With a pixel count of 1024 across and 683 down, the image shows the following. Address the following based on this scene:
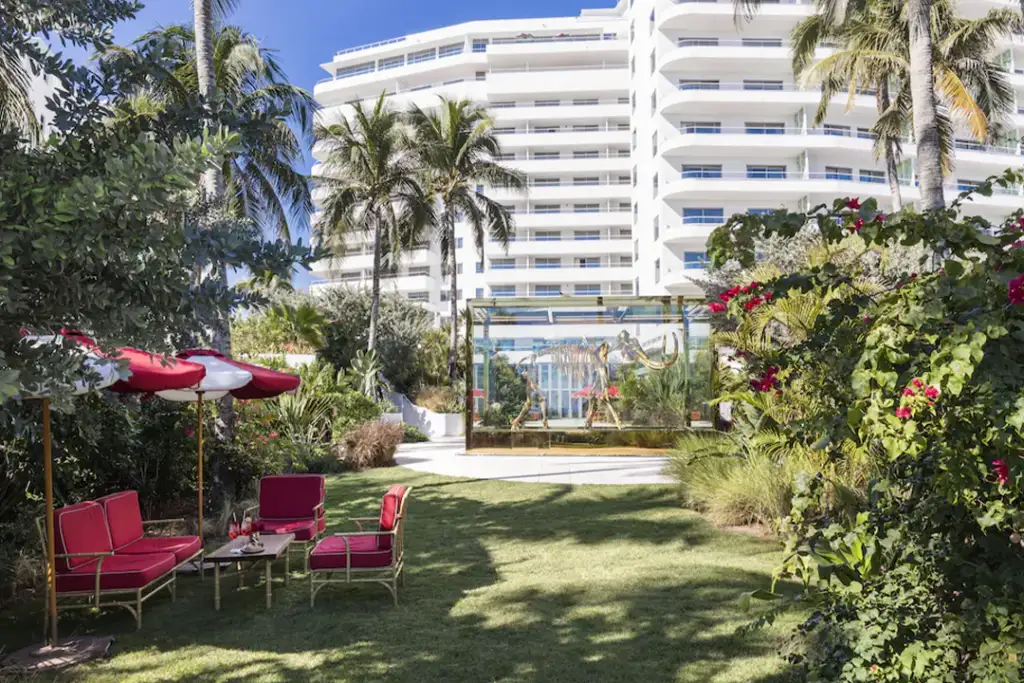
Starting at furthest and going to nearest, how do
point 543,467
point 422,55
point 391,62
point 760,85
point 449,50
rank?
point 391,62
point 422,55
point 449,50
point 760,85
point 543,467

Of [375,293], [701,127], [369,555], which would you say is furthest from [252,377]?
[701,127]

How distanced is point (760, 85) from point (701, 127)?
16.9 ft

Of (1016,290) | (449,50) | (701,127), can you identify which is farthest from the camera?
(449,50)

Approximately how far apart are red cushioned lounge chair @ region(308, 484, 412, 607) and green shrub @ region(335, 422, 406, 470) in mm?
8161

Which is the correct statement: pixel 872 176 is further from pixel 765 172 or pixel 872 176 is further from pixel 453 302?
pixel 453 302

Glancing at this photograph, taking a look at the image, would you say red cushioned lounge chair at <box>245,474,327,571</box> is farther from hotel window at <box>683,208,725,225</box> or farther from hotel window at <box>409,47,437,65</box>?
hotel window at <box>409,47,437,65</box>

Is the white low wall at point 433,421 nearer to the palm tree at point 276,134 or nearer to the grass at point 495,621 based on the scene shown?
the palm tree at point 276,134

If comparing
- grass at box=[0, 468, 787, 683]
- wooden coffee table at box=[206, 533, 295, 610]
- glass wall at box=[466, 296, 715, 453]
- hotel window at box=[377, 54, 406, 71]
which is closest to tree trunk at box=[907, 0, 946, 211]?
grass at box=[0, 468, 787, 683]

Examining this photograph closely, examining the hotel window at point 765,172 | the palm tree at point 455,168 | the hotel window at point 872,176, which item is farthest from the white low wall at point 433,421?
the hotel window at point 872,176

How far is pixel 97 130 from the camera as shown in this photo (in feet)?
10.7

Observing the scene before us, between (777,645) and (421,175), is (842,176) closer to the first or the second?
(421,175)

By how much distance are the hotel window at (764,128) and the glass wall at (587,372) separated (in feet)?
98.7

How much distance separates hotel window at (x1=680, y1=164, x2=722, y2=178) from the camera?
40312 mm

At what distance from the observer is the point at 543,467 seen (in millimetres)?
14328
